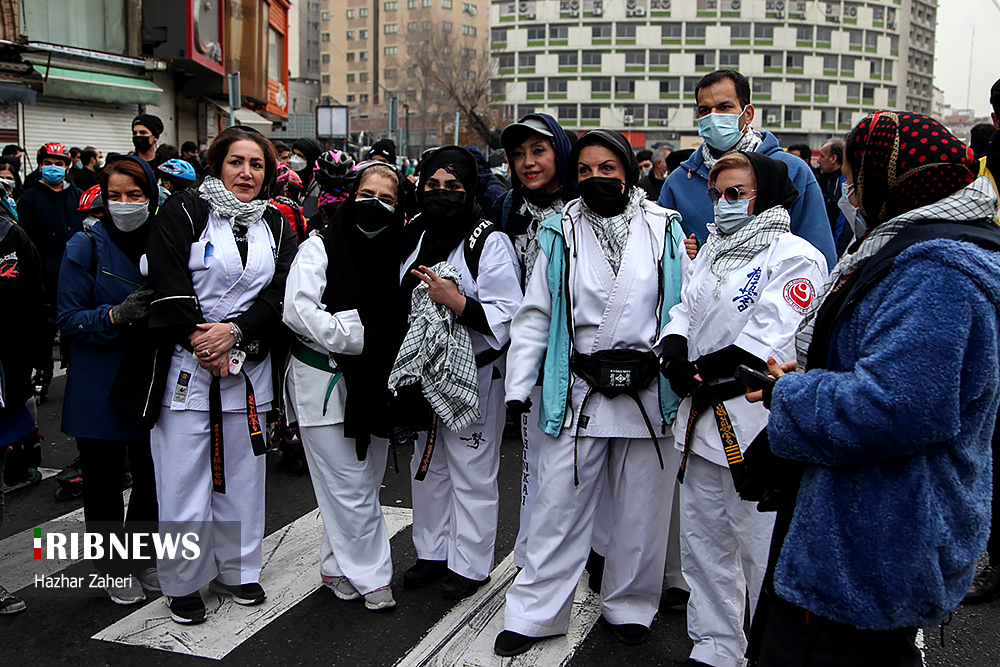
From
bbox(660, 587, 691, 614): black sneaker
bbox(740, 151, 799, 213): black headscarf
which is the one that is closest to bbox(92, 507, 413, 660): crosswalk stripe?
bbox(660, 587, 691, 614): black sneaker

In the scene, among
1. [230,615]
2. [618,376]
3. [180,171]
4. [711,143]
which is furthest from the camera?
[180,171]

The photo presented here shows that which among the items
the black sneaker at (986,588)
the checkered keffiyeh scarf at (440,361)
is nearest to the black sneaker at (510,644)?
the checkered keffiyeh scarf at (440,361)

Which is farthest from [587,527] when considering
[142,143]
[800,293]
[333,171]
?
[142,143]

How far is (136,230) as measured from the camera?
3.99 m

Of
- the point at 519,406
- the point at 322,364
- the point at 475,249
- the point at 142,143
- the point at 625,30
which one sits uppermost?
the point at 625,30

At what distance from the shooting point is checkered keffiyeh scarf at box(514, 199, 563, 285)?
4.09 metres

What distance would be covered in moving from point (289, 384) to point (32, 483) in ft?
9.34

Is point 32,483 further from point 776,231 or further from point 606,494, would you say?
point 776,231

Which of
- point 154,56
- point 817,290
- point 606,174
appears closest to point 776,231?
point 817,290

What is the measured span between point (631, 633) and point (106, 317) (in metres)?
2.84

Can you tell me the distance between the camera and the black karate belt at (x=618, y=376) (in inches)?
137

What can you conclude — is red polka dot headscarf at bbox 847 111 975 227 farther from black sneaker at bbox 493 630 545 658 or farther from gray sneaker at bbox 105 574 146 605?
gray sneaker at bbox 105 574 146 605

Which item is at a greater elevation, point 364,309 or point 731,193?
point 731,193

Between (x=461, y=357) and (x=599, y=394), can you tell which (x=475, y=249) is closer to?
(x=461, y=357)
